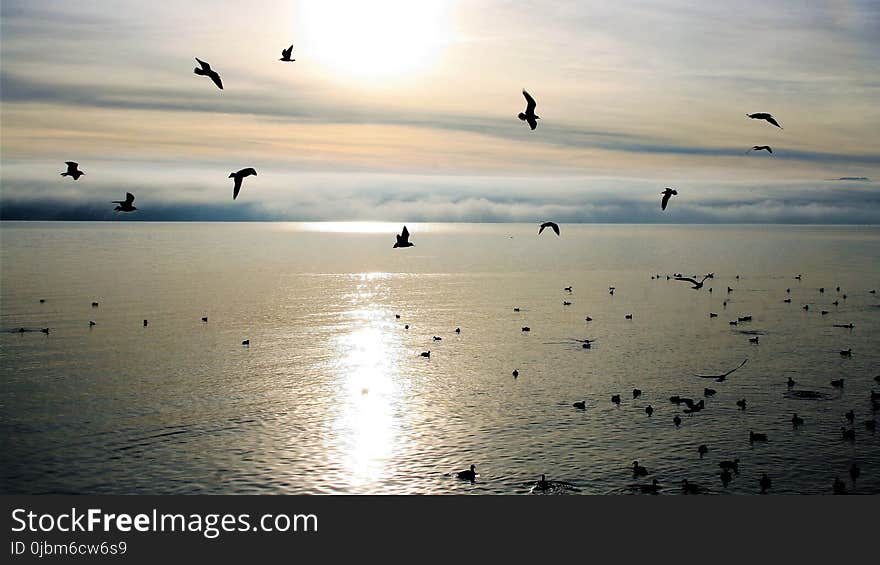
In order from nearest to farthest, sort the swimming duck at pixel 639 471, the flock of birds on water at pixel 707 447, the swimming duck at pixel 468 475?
the flock of birds on water at pixel 707 447 < the swimming duck at pixel 639 471 < the swimming duck at pixel 468 475

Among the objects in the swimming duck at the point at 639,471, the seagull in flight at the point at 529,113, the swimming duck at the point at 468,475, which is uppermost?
the seagull in flight at the point at 529,113

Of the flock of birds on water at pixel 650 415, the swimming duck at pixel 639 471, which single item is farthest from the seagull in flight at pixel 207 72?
the swimming duck at pixel 639 471

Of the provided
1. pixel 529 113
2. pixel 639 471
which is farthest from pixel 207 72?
pixel 639 471

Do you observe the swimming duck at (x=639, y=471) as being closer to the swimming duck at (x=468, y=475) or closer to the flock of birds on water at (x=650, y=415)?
the flock of birds on water at (x=650, y=415)

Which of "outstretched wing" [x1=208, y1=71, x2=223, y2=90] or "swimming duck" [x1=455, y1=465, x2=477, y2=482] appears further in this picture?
"swimming duck" [x1=455, y1=465, x2=477, y2=482]

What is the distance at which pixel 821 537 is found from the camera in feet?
120

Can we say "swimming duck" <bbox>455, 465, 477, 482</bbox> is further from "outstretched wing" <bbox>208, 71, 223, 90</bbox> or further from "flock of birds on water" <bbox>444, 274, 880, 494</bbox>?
"outstretched wing" <bbox>208, 71, 223, 90</bbox>

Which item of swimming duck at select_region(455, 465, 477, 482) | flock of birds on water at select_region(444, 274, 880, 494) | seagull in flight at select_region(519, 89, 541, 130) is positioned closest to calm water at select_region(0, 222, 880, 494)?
flock of birds on water at select_region(444, 274, 880, 494)

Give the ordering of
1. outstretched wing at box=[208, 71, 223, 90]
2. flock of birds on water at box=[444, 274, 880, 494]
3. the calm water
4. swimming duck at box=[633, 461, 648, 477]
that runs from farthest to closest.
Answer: the calm water < swimming duck at box=[633, 461, 648, 477] < flock of birds on water at box=[444, 274, 880, 494] < outstretched wing at box=[208, 71, 223, 90]

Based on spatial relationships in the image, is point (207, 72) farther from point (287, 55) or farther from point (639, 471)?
point (639, 471)

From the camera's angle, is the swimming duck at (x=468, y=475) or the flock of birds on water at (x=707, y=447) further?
the swimming duck at (x=468, y=475)

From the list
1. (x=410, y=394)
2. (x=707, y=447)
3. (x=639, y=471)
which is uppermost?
(x=410, y=394)

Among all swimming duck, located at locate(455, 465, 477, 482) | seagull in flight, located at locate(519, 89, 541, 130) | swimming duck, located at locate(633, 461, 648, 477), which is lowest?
swimming duck, located at locate(455, 465, 477, 482)

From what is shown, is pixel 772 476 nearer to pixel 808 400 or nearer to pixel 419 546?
pixel 808 400
